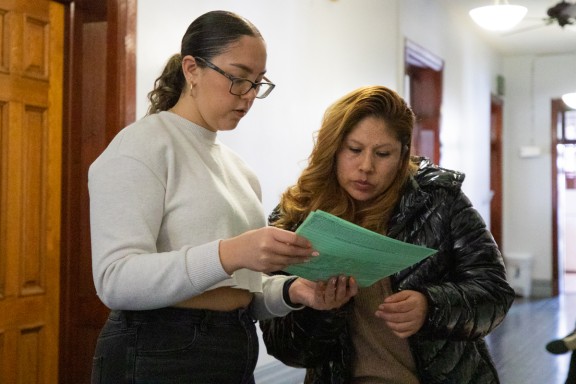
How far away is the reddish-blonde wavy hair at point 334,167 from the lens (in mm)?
1871

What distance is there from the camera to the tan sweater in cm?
172

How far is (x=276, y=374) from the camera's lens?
4.14 metres

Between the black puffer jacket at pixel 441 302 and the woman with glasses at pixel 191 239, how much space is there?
0.16 meters

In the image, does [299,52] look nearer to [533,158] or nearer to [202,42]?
[202,42]

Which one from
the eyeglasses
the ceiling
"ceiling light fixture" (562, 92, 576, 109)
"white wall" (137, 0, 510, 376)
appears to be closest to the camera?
the eyeglasses

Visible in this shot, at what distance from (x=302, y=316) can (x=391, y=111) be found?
55 cm

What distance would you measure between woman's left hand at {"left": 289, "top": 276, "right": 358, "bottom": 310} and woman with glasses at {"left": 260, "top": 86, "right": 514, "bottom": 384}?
92 mm

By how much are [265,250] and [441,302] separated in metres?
0.59

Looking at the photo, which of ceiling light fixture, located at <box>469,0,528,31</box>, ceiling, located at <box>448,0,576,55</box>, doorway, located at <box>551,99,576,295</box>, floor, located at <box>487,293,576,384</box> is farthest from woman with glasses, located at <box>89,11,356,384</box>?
doorway, located at <box>551,99,576,295</box>

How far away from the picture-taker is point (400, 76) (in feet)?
20.2

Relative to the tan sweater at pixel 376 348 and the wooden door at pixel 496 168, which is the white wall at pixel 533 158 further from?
the tan sweater at pixel 376 348

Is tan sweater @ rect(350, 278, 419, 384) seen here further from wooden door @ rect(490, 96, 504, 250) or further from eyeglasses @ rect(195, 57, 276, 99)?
wooden door @ rect(490, 96, 504, 250)

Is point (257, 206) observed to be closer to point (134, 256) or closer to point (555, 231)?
A: point (134, 256)

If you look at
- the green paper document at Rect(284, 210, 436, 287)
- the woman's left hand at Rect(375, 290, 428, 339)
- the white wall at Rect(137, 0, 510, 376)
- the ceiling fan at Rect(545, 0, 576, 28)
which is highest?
the ceiling fan at Rect(545, 0, 576, 28)
